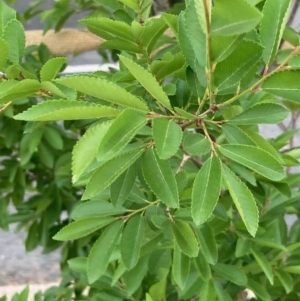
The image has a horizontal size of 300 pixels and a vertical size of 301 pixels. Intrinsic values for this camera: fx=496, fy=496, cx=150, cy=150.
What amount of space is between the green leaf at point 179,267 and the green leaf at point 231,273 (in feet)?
0.31

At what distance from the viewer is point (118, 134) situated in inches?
11.8

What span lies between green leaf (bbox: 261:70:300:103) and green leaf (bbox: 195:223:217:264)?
8.7 inches

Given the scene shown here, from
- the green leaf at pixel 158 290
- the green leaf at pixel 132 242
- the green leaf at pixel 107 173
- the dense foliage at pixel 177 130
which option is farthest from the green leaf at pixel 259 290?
the green leaf at pixel 107 173

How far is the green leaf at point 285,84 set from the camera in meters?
0.33

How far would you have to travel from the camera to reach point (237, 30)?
0.88ft

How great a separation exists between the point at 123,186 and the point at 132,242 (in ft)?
0.26

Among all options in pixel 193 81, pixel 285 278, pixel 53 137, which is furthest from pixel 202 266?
pixel 53 137

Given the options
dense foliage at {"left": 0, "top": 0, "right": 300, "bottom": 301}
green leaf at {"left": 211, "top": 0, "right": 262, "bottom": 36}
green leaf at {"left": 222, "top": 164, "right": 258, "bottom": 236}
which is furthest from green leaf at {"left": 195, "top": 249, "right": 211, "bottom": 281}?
green leaf at {"left": 211, "top": 0, "right": 262, "bottom": 36}

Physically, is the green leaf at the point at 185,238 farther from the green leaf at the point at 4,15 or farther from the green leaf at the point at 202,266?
the green leaf at the point at 4,15

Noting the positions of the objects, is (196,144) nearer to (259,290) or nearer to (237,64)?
(237,64)

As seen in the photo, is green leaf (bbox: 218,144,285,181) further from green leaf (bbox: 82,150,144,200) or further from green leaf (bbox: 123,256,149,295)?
green leaf (bbox: 123,256,149,295)

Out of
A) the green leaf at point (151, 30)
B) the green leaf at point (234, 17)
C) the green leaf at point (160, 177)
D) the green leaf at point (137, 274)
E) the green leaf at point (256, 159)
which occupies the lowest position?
the green leaf at point (137, 274)

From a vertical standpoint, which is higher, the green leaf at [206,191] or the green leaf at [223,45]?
the green leaf at [223,45]

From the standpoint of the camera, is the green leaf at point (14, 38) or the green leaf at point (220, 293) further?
the green leaf at point (220, 293)
